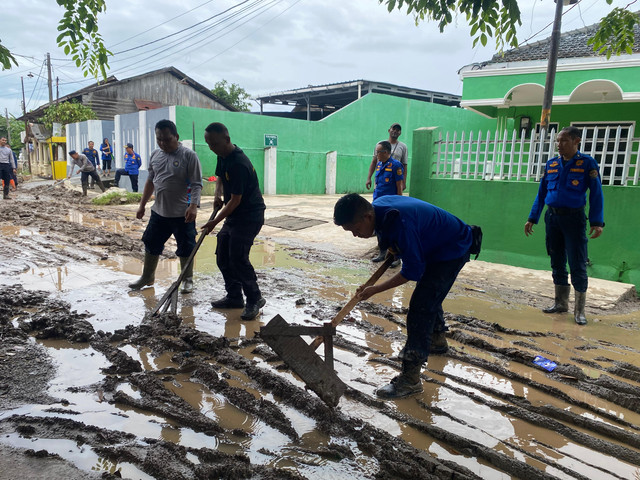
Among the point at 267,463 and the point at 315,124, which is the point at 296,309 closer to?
the point at 267,463

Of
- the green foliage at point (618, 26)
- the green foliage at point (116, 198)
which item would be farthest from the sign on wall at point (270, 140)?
the green foliage at point (618, 26)

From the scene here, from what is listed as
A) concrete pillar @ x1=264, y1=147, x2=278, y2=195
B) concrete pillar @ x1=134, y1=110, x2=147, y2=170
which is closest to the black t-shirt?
concrete pillar @ x1=264, y1=147, x2=278, y2=195

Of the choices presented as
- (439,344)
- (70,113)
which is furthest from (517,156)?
(70,113)

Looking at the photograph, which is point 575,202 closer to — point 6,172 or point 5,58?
point 5,58

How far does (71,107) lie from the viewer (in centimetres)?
2481

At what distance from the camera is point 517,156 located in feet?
24.1

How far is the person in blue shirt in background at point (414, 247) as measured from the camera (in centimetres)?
258

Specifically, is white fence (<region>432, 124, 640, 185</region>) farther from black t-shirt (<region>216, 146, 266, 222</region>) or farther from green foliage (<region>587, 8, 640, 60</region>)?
black t-shirt (<region>216, 146, 266, 222</region>)

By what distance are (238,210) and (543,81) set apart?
31.6ft

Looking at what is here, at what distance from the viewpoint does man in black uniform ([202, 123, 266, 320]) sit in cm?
410

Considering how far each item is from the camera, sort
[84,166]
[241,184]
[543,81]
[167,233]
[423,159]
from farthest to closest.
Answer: [84,166] < [543,81] < [423,159] < [167,233] < [241,184]

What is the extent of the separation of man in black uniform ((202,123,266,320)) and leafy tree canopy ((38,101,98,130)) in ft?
81.0

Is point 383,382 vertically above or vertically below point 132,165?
below

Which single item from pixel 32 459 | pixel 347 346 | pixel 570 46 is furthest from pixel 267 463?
pixel 570 46
